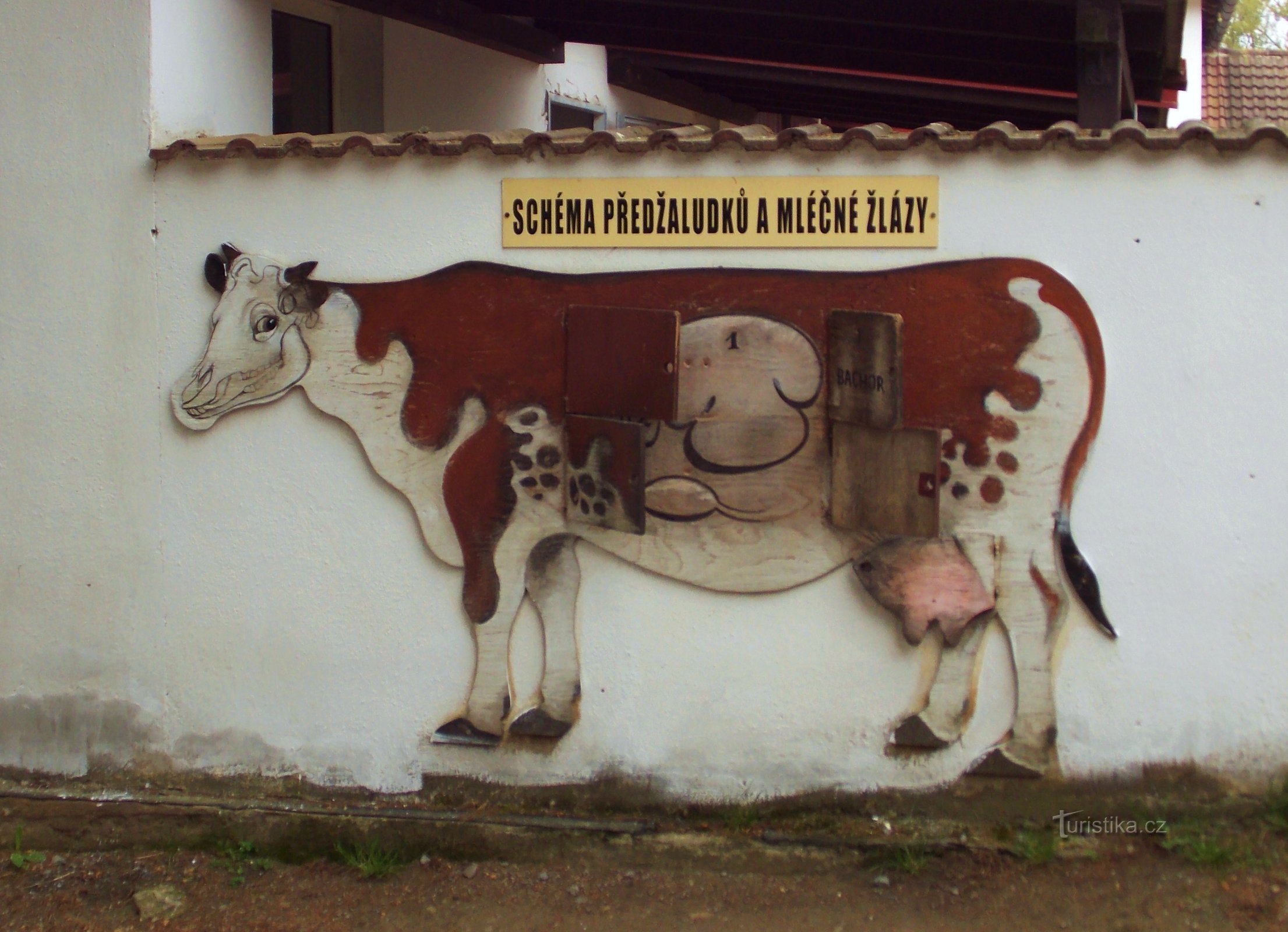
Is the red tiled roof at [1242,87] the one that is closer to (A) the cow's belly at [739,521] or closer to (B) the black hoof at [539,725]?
(A) the cow's belly at [739,521]

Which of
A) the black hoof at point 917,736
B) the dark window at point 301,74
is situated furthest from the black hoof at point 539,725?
the dark window at point 301,74

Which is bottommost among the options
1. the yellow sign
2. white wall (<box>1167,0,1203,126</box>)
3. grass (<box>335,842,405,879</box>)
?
grass (<box>335,842,405,879</box>)

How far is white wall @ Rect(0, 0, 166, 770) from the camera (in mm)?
4496

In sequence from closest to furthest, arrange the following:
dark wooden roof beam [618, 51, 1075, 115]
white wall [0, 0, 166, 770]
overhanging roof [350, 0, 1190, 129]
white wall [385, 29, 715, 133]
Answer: white wall [0, 0, 166, 770], overhanging roof [350, 0, 1190, 129], white wall [385, 29, 715, 133], dark wooden roof beam [618, 51, 1075, 115]

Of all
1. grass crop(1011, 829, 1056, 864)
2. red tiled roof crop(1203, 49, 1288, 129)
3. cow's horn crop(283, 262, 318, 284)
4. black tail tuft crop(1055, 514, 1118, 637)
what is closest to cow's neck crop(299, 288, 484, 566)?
cow's horn crop(283, 262, 318, 284)

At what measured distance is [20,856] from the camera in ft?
14.8

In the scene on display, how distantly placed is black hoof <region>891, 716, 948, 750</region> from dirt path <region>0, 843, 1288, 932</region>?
13.9 inches

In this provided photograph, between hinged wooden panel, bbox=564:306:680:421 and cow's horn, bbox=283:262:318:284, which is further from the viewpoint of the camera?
cow's horn, bbox=283:262:318:284

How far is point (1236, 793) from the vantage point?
405 cm

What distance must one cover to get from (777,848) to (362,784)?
4.90ft

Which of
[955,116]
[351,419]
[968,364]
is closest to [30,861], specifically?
[351,419]

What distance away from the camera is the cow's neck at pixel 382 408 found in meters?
4.36

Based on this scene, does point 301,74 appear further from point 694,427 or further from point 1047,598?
point 1047,598

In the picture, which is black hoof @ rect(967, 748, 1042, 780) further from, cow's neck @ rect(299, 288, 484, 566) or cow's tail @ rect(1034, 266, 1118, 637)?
cow's neck @ rect(299, 288, 484, 566)
